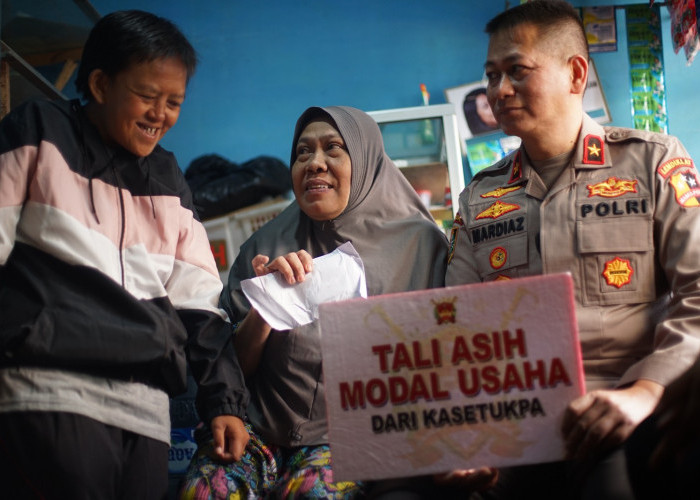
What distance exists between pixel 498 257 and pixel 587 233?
0.22m

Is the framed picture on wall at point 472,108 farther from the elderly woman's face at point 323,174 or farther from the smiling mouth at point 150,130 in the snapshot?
the smiling mouth at point 150,130

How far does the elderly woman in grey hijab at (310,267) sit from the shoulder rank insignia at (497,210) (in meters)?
0.23

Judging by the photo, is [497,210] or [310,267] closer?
[310,267]

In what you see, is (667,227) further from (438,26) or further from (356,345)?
(438,26)

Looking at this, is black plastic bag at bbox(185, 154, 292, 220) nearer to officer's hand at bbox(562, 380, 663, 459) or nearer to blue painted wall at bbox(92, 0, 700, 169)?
blue painted wall at bbox(92, 0, 700, 169)

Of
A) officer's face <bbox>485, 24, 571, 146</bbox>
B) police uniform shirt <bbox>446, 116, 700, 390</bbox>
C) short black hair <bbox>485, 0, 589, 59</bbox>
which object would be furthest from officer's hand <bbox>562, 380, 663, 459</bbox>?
short black hair <bbox>485, 0, 589, 59</bbox>

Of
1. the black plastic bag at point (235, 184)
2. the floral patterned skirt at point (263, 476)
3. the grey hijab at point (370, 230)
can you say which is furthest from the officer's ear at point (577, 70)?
the black plastic bag at point (235, 184)

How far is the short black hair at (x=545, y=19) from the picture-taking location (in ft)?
5.58

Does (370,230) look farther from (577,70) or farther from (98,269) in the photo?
(98,269)

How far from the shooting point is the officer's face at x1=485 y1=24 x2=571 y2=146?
64.9 inches

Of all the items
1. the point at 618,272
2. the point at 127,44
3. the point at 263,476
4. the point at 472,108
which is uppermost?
the point at 472,108

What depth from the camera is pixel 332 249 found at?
6.52 ft

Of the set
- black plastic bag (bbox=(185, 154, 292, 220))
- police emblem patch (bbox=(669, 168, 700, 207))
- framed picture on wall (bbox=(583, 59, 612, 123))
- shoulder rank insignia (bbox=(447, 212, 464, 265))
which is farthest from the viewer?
framed picture on wall (bbox=(583, 59, 612, 123))

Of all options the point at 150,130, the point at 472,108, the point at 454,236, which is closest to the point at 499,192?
the point at 454,236
